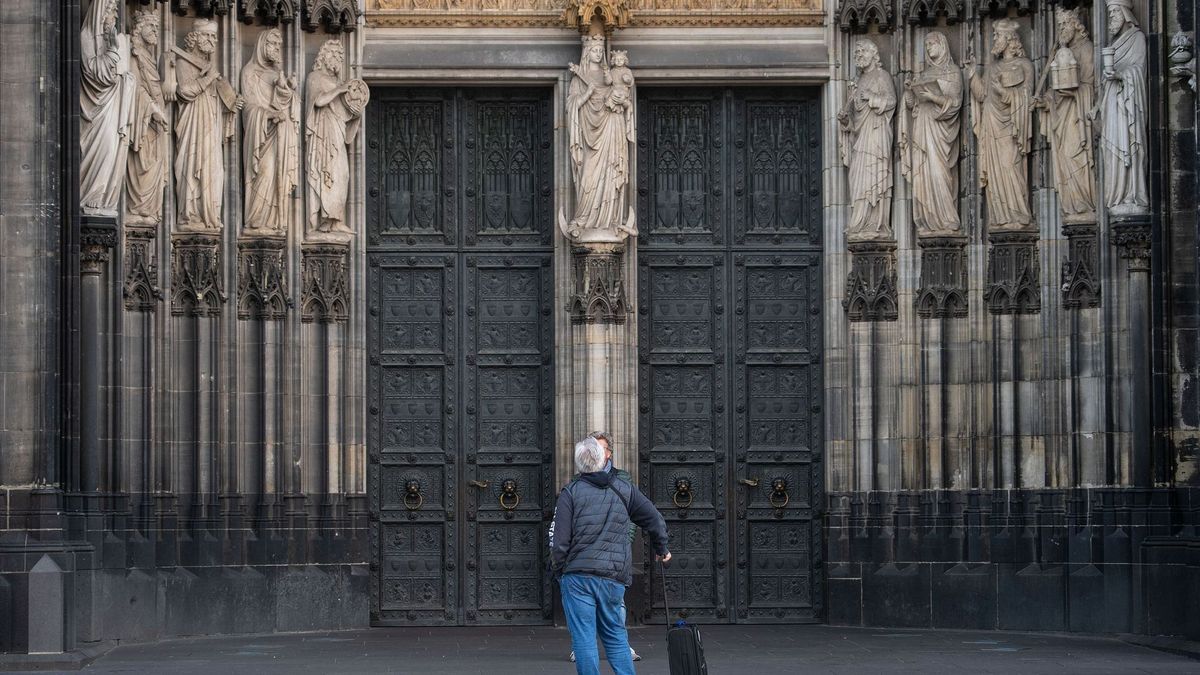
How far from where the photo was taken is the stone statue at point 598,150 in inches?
953

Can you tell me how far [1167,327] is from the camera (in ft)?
70.1

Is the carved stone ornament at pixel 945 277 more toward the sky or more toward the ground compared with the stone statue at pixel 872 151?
more toward the ground

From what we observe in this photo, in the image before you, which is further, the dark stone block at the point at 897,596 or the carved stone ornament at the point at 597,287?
the carved stone ornament at the point at 597,287

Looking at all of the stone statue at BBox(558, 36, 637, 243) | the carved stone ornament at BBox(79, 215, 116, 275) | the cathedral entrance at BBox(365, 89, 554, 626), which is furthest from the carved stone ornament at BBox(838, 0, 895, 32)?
the carved stone ornament at BBox(79, 215, 116, 275)

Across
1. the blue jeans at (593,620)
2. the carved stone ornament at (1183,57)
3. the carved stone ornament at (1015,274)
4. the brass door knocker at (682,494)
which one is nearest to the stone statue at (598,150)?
the brass door knocker at (682,494)

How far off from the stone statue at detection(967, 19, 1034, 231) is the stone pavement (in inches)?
181

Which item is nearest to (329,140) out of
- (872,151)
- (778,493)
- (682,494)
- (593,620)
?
(682,494)

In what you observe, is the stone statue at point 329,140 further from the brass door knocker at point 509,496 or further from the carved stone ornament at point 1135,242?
the carved stone ornament at point 1135,242

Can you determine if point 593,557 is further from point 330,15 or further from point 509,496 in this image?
point 330,15

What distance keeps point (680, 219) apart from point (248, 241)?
16.3 feet

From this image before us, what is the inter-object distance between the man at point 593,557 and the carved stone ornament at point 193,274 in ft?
28.8

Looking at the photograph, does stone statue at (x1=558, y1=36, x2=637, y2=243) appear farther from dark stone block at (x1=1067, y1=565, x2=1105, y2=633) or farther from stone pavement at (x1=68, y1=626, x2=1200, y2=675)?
dark stone block at (x1=1067, y1=565, x2=1105, y2=633)

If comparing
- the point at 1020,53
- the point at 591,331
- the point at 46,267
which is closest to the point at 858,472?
the point at 591,331

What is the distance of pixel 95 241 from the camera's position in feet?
68.3
